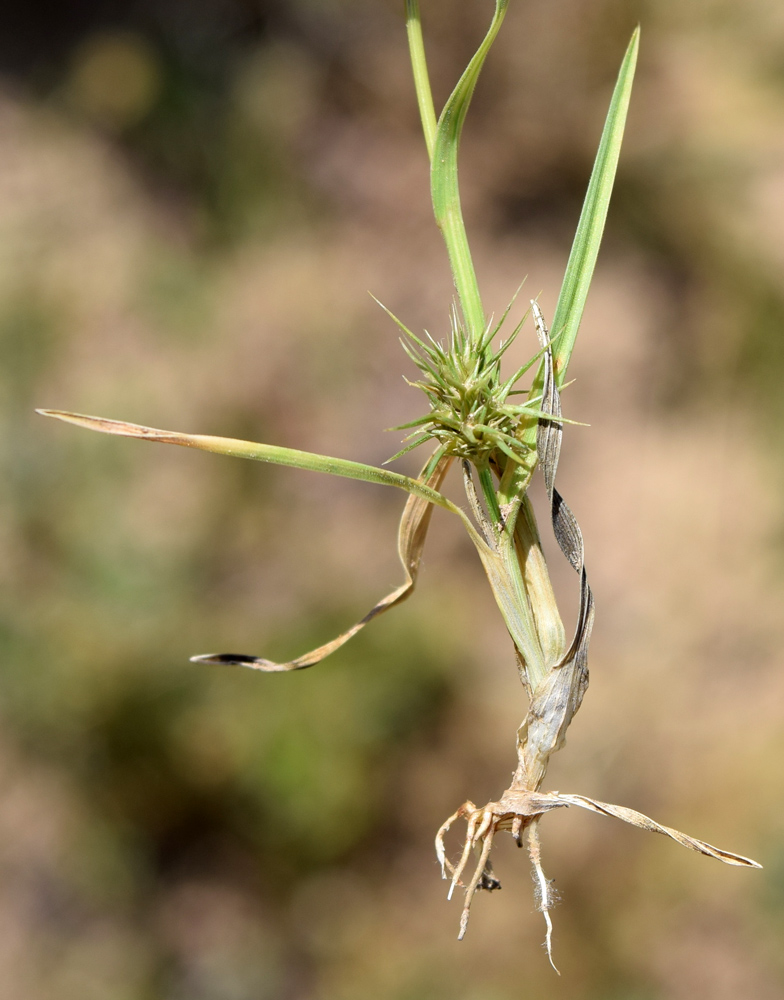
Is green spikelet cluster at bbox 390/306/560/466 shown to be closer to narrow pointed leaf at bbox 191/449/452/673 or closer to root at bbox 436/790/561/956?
narrow pointed leaf at bbox 191/449/452/673

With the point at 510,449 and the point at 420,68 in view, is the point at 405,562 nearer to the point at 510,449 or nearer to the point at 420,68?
the point at 510,449

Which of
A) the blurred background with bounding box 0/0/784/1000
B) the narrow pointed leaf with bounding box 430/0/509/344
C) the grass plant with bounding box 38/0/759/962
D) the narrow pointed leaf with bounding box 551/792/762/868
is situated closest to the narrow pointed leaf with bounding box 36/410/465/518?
the grass plant with bounding box 38/0/759/962

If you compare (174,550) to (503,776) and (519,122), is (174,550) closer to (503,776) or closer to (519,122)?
(503,776)

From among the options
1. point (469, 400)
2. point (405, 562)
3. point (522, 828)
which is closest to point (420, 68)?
point (469, 400)

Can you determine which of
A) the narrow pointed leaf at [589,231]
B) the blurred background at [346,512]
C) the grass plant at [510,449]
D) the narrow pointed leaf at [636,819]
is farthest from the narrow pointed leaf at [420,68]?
the blurred background at [346,512]

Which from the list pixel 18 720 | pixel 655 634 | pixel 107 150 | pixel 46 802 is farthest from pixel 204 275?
pixel 655 634
